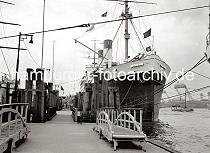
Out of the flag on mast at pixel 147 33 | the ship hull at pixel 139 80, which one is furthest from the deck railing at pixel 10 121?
the flag on mast at pixel 147 33

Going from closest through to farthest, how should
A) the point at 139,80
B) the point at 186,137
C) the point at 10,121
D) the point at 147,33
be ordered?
the point at 10,121 < the point at 186,137 < the point at 147,33 < the point at 139,80

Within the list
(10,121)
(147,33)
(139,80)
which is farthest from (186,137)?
(10,121)

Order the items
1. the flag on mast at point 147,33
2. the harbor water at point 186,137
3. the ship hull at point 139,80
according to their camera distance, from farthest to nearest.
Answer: the flag on mast at point 147,33 < the ship hull at point 139,80 < the harbor water at point 186,137

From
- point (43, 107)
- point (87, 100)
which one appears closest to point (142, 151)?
point (43, 107)

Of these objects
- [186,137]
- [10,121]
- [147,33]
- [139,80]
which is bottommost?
[186,137]

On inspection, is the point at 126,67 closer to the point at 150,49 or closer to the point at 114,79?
the point at 114,79

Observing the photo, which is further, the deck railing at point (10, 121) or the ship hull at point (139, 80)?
the ship hull at point (139, 80)

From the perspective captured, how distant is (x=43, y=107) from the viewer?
18.2 metres

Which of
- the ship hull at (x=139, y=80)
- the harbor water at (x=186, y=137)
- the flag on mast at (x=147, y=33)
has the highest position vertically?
the flag on mast at (x=147, y=33)

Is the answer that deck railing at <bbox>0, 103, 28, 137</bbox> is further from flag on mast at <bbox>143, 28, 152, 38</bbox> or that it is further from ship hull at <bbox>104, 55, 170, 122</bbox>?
flag on mast at <bbox>143, 28, 152, 38</bbox>

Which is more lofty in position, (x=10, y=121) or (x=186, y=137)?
(x=10, y=121)

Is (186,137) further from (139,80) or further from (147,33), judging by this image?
(147,33)

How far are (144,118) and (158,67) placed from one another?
231 inches

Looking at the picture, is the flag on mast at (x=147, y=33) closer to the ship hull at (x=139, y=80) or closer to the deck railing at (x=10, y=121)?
the ship hull at (x=139, y=80)
